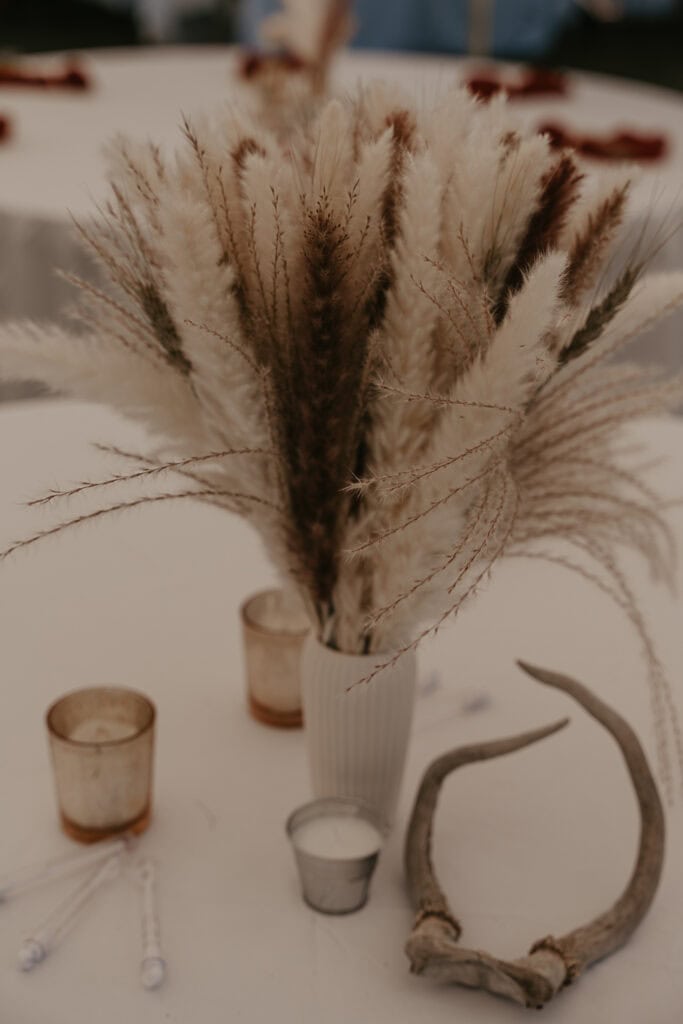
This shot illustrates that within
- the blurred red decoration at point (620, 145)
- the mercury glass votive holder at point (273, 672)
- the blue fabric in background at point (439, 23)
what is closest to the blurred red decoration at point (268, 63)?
the blurred red decoration at point (620, 145)

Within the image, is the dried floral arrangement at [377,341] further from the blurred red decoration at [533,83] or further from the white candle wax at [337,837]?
the blurred red decoration at [533,83]

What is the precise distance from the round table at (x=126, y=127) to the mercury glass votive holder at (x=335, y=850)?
2.40ft

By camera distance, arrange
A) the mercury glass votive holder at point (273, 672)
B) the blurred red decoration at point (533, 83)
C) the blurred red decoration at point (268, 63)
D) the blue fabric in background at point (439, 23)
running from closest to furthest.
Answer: the mercury glass votive holder at point (273, 672)
the blurred red decoration at point (268, 63)
the blurred red decoration at point (533, 83)
the blue fabric in background at point (439, 23)

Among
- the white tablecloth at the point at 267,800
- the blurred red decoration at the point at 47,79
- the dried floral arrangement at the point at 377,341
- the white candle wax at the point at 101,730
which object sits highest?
the dried floral arrangement at the point at 377,341

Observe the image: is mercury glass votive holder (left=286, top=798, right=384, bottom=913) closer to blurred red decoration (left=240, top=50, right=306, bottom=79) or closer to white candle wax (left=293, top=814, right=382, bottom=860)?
white candle wax (left=293, top=814, right=382, bottom=860)

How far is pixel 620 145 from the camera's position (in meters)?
2.14

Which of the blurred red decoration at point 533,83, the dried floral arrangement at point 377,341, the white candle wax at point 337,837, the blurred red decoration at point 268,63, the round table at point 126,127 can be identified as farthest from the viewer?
the blurred red decoration at point 533,83

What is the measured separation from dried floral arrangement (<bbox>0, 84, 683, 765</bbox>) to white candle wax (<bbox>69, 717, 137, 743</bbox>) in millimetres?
161

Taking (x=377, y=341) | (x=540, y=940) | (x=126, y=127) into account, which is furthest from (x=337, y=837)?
(x=126, y=127)

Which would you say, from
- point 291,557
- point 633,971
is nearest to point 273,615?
point 291,557

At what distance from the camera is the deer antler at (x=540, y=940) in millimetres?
647

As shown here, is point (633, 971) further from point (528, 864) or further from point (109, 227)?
point (109, 227)

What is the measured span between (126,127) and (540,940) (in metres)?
2.04

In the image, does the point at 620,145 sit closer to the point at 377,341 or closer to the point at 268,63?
the point at 268,63
